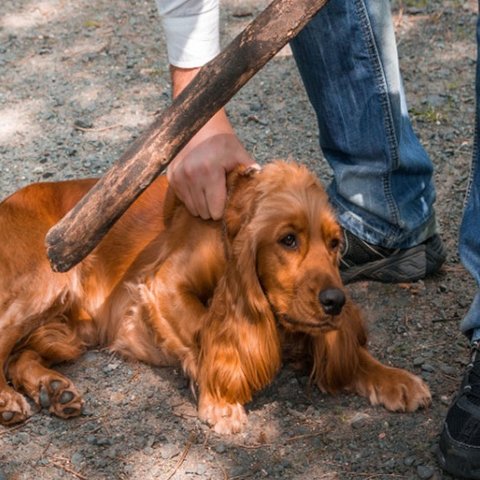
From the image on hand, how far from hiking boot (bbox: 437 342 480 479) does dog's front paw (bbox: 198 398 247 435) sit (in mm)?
689

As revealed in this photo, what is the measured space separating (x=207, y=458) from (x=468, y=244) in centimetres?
114

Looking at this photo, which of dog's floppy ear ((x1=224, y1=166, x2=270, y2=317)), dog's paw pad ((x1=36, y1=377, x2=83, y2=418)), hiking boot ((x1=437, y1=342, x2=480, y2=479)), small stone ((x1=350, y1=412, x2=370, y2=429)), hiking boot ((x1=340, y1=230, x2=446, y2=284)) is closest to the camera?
hiking boot ((x1=437, y1=342, x2=480, y2=479))

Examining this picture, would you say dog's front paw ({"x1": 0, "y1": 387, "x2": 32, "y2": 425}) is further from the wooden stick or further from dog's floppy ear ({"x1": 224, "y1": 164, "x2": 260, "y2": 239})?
dog's floppy ear ({"x1": 224, "y1": 164, "x2": 260, "y2": 239})

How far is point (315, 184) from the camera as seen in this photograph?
3.29 m

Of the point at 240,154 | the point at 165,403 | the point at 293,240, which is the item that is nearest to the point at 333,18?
the point at 240,154

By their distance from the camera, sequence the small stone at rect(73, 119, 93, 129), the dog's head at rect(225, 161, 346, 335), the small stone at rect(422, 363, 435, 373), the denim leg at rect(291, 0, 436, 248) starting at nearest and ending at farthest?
the dog's head at rect(225, 161, 346, 335)
the small stone at rect(422, 363, 435, 373)
the denim leg at rect(291, 0, 436, 248)
the small stone at rect(73, 119, 93, 129)

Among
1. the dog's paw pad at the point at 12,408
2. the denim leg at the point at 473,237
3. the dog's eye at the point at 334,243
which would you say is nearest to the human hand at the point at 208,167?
the dog's eye at the point at 334,243

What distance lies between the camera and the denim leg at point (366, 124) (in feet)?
12.3

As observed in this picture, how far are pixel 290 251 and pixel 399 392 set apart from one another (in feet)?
2.16

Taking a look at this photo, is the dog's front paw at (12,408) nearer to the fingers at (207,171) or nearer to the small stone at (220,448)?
the small stone at (220,448)

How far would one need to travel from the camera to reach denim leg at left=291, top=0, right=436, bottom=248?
3760mm

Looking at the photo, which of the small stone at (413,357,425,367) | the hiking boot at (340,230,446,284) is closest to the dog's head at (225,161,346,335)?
the small stone at (413,357,425,367)

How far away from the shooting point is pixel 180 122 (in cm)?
279

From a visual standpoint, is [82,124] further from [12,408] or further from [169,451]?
[169,451]
